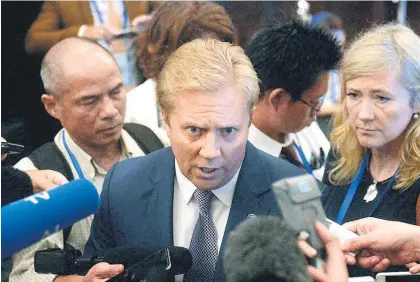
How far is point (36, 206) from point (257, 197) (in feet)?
1.77

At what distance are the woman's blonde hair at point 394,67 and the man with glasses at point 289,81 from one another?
10 cm

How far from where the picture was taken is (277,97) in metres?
1.50

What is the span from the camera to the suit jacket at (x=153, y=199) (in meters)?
1.28

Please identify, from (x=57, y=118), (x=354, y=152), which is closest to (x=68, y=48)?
(x=57, y=118)

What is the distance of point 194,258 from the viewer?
1270 mm

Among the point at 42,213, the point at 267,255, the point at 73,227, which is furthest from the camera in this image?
the point at 73,227

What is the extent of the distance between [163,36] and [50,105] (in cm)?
29

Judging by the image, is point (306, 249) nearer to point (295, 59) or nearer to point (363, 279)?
point (363, 279)

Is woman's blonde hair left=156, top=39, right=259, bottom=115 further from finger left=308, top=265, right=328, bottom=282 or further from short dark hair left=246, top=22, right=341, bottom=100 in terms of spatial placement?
finger left=308, top=265, right=328, bottom=282

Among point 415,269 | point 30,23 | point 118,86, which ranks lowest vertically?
point 415,269

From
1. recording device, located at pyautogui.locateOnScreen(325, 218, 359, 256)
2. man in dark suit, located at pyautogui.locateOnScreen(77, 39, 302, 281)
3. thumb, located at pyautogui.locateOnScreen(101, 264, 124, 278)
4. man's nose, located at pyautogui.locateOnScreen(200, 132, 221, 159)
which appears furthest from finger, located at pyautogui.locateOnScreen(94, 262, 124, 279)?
recording device, located at pyautogui.locateOnScreen(325, 218, 359, 256)

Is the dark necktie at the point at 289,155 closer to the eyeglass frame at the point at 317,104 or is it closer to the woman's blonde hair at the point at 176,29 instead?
the eyeglass frame at the point at 317,104

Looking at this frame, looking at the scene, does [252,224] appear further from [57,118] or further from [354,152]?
[57,118]

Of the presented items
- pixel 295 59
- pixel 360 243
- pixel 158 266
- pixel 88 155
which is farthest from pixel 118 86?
pixel 360 243
